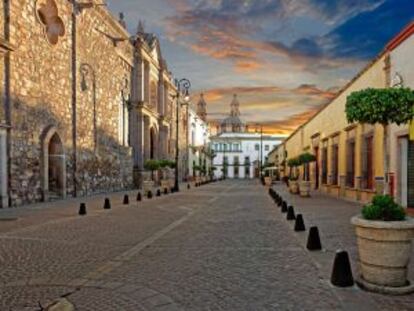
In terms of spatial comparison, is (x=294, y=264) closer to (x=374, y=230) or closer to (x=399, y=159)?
(x=374, y=230)

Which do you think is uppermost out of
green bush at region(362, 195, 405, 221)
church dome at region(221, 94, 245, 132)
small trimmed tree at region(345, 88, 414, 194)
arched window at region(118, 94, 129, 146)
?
church dome at region(221, 94, 245, 132)

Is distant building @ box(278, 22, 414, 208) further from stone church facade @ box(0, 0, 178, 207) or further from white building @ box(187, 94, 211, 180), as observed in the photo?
white building @ box(187, 94, 211, 180)

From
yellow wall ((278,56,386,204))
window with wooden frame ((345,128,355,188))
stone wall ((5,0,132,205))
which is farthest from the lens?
window with wooden frame ((345,128,355,188))

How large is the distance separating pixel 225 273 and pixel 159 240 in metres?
3.63

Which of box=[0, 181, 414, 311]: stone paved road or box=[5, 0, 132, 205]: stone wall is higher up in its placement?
box=[5, 0, 132, 205]: stone wall

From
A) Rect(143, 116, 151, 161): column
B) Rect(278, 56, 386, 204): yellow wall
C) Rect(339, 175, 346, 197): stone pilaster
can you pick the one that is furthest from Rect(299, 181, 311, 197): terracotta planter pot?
→ Rect(143, 116, 151, 161): column

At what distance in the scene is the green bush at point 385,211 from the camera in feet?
19.2

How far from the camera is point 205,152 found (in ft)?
305

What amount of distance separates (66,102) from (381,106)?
63.4 feet

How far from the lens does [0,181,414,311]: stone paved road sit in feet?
17.6

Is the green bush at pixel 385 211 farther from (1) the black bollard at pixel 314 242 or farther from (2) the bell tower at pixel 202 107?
(2) the bell tower at pixel 202 107

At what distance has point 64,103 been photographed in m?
23.2

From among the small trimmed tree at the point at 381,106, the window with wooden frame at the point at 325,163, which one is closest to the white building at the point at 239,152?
the window with wooden frame at the point at 325,163

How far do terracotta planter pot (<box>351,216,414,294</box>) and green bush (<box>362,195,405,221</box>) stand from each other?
0.14 m
